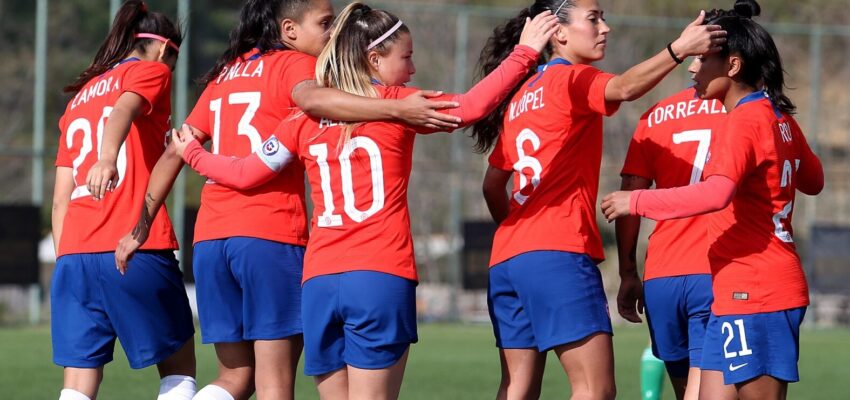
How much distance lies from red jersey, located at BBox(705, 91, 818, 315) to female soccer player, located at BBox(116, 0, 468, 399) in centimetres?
164

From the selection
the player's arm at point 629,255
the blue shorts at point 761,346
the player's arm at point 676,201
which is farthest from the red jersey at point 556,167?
the blue shorts at point 761,346

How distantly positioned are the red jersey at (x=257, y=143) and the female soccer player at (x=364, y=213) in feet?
1.28

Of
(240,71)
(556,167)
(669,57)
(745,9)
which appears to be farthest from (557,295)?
(240,71)

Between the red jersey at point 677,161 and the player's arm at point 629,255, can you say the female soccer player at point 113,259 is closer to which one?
the player's arm at point 629,255

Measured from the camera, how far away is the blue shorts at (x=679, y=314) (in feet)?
18.6

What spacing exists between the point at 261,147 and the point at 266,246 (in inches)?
16.1

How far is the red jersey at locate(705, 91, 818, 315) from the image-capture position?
4863 millimetres

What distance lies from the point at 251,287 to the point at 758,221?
1.99m

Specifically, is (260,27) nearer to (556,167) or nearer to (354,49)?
(354,49)

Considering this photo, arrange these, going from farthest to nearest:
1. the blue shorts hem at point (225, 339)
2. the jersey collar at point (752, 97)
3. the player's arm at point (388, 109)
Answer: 1. the blue shorts hem at point (225, 339)
2. the jersey collar at point (752, 97)
3. the player's arm at point (388, 109)

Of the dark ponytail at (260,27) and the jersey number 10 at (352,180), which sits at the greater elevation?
the dark ponytail at (260,27)

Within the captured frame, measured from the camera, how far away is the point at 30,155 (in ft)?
56.2

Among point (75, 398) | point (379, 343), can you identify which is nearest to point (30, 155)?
point (75, 398)

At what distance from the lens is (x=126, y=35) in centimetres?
578
